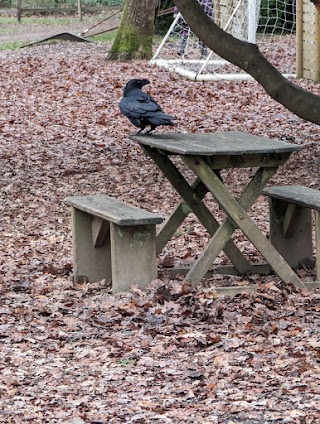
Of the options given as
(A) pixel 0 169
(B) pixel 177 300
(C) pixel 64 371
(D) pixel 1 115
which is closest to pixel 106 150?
(A) pixel 0 169

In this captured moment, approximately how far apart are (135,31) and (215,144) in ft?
45.5

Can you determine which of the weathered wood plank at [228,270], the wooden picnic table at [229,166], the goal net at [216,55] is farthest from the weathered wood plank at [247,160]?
the goal net at [216,55]

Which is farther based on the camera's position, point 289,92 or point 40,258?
point 40,258

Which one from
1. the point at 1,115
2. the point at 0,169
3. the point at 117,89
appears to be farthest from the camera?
the point at 117,89

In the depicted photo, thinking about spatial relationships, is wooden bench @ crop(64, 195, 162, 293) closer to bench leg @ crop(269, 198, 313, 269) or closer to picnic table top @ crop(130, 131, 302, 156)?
picnic table top @ crop(130, 131, 302, 156)

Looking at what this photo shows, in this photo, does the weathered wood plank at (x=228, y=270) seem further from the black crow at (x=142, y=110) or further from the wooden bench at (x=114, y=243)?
the black crow at (x=142, y=110)

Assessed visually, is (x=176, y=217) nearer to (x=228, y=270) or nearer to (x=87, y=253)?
(x=228, y=270)

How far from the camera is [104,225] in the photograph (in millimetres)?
7203

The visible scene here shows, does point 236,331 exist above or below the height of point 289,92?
below

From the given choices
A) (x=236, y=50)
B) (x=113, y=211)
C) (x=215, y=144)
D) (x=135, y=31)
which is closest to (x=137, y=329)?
(x=113, y=211)

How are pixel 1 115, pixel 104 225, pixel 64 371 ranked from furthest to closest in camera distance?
pixel 1 115, pixel 104 225, pixel 64 371

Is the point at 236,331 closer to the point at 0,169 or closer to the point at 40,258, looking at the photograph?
the point at 40,258

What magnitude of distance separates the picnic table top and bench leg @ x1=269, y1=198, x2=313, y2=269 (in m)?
0.68

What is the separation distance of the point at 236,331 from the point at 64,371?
3.66ft
